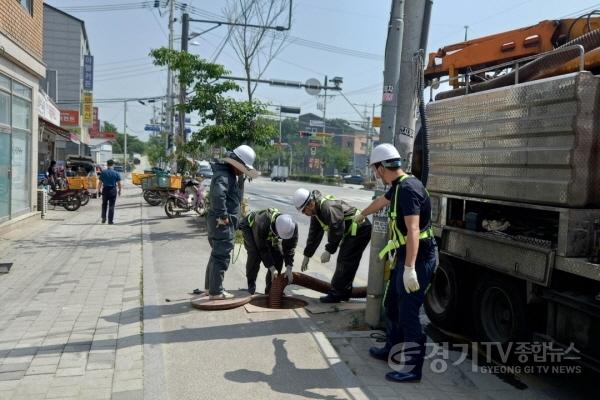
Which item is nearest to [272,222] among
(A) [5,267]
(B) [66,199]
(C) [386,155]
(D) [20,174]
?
(C) [386,155]

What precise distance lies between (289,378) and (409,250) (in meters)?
1.38

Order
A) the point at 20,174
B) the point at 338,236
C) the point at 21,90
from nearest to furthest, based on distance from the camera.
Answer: the point at 338,236, the point at 21,90, the point at 20,174

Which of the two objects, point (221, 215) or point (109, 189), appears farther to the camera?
point (109, 189)

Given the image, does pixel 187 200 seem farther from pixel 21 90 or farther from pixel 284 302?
pixel 284 302

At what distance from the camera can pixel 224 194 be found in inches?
237

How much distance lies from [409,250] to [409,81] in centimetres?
225

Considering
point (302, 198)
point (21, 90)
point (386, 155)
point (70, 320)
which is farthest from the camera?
point (21, 90)

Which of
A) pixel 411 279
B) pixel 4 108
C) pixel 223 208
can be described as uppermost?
pixel 4 108

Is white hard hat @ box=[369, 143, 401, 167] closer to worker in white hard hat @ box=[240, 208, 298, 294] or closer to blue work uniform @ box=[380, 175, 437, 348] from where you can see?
blue work uniform @ box=[380, 175, 437, 348]

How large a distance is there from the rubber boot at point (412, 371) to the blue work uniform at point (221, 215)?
2463 millimetres

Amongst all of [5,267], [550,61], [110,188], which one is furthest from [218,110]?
[550,61]

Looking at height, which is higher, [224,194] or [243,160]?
[243,160]

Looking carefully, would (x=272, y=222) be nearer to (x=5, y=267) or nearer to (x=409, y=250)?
(x=409, y=250)

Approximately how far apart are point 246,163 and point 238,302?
1.54 m
